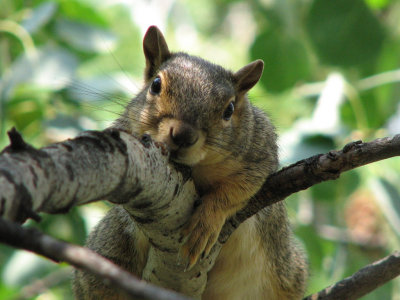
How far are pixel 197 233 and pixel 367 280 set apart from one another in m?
0.60

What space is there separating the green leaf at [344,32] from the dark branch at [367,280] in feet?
5.83

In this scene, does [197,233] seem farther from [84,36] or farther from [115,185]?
[84,36]

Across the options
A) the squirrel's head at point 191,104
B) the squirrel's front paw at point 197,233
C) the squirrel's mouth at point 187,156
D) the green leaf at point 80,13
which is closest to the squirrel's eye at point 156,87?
the squirrel's head at point 191,104

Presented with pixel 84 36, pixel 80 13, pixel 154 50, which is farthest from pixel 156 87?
pixel 80 13

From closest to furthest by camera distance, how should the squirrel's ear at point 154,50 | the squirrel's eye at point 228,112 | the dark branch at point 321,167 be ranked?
the dark branch at point 321,167
the squirrel's eye at point 228,112
the squirrel's ear at point 154,50

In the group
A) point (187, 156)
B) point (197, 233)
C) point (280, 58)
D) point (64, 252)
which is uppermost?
point (280, 58)

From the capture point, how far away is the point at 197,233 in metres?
1.99

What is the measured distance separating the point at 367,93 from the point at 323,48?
385 millimetres

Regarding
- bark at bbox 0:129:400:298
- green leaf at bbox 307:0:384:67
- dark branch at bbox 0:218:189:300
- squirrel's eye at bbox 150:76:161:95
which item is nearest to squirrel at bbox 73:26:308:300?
squirrel's eye at bbox 150:76:161:95

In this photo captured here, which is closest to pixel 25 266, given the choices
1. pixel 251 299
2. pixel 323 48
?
pixel 251 299

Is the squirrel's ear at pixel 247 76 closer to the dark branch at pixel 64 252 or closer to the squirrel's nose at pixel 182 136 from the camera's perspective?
the squirrel's nose at pixel 182 136

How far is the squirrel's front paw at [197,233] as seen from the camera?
199 centimetres

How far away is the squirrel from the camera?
2.06 meters

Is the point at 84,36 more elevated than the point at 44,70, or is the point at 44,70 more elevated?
the point at 84,36
